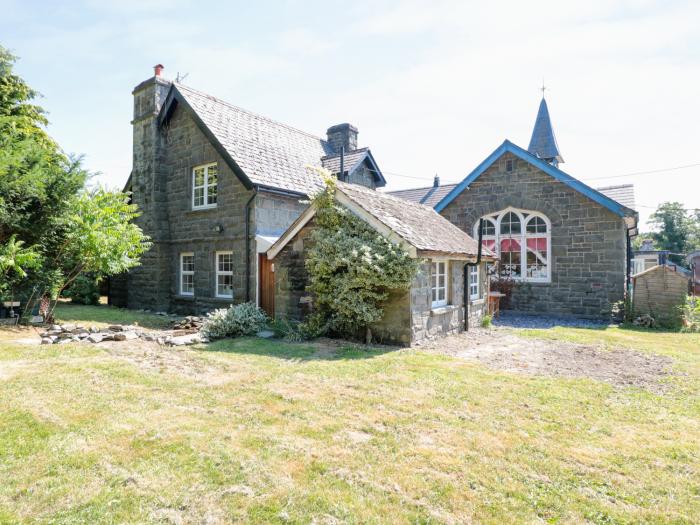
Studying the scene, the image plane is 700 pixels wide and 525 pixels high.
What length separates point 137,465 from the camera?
3.89m

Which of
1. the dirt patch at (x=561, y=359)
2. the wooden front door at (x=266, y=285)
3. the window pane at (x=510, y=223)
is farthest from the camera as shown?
the window pane at (x=510, y=223)

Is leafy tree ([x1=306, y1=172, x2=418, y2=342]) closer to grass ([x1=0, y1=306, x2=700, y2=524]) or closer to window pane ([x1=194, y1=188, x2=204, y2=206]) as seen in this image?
grass ([x1=0, y1=306, x2=700, y2=524])

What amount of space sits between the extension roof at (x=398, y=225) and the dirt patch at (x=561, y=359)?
233 centimetres

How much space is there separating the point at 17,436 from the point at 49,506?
1736 millimetres

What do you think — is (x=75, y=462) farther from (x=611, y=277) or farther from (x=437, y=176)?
(x=437, y=176)

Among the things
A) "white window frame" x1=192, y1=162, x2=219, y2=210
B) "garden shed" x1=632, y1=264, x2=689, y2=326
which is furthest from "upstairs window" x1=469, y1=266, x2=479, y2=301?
"white window frame" x1=192, y1=162, x2=219, y2=210

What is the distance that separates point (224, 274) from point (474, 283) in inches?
347

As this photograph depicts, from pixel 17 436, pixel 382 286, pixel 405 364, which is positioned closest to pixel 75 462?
pixel 17 436

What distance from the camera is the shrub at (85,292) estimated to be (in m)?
18.0

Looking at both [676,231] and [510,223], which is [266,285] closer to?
[510,223]

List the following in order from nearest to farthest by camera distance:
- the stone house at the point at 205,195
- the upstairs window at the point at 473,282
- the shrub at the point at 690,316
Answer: the shrub at the point at 690,316 → the upstairs window at the point at 473,282 → the stone house at the point at 205,195

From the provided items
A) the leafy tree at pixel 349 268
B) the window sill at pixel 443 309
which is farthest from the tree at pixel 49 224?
the window sill at pixel 443 309

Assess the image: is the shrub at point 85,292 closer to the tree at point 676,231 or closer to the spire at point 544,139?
the spire at point 544,139

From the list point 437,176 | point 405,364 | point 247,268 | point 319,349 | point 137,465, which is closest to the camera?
point 137,465
